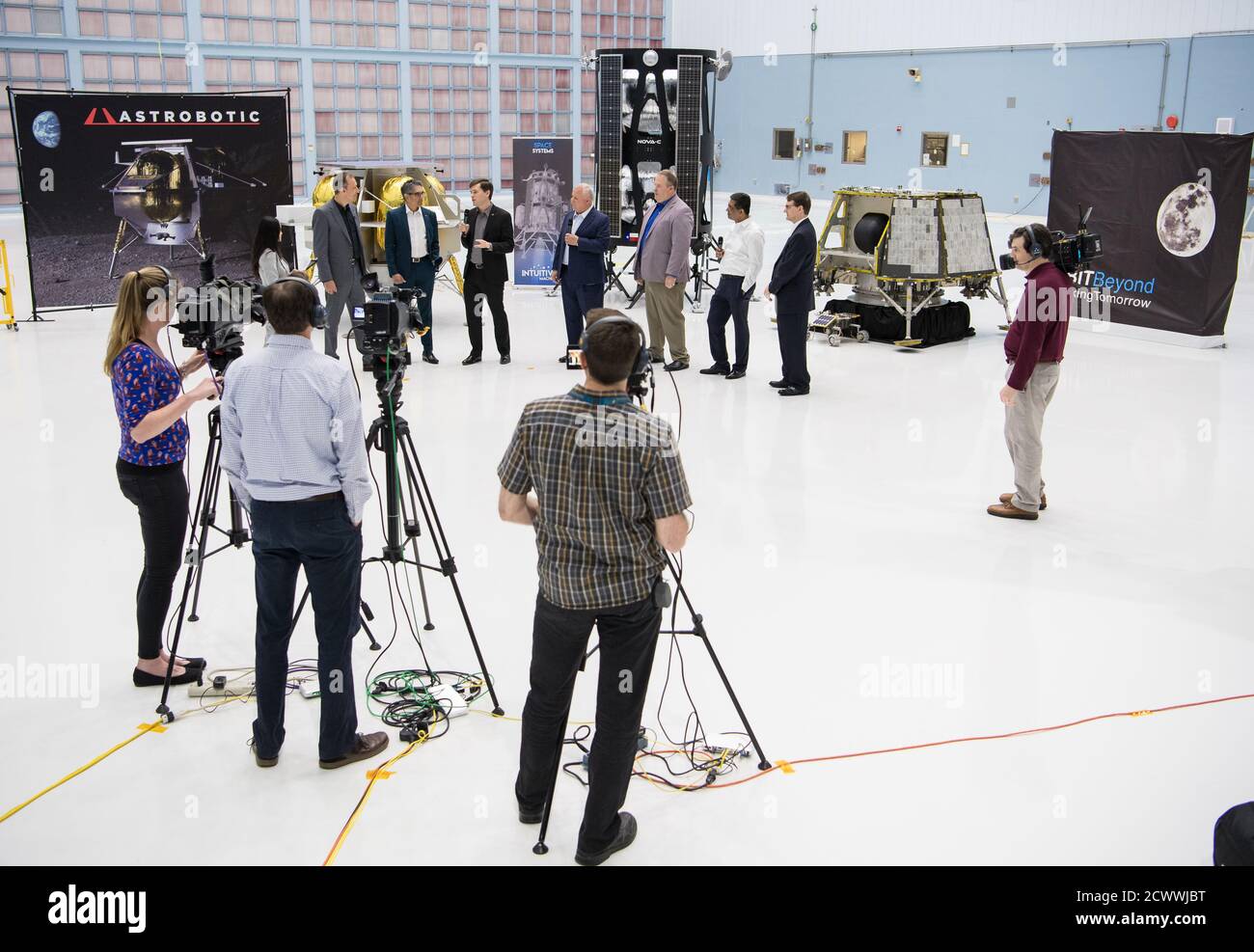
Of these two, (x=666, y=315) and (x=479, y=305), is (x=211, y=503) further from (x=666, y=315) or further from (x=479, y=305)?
(x=666, y=315)

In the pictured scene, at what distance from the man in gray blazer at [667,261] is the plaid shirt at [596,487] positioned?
238 inches

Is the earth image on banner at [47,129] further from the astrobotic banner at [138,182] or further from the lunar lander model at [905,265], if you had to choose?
the lunar lander model at [905,265]

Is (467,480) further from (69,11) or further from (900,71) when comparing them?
(900,71)

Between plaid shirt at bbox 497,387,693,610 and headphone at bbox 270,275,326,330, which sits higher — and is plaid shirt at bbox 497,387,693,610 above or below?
below

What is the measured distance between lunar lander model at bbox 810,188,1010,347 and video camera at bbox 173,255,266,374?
732cm

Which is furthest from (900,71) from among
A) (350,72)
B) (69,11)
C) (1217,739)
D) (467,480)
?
(1217,739)

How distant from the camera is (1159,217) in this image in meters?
10.4

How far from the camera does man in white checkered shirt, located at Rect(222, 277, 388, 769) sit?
3.16 metres

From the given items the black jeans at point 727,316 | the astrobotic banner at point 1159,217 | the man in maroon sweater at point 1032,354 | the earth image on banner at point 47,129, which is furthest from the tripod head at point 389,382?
the earth image on banner at point 47,129

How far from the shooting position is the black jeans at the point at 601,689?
289cm

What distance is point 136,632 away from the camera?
14.9ft

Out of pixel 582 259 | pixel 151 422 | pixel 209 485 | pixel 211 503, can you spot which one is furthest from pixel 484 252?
pixel 151 422

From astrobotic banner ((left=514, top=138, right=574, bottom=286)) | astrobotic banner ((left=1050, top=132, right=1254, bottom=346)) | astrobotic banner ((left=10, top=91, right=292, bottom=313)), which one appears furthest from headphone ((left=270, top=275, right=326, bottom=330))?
astrobotic banner ((left=514, top=138, right=574, bottom=286))

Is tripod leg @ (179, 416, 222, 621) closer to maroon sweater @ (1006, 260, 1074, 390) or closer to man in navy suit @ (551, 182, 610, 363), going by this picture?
maroon sweater @ (1006, 260, 1074, 390)
